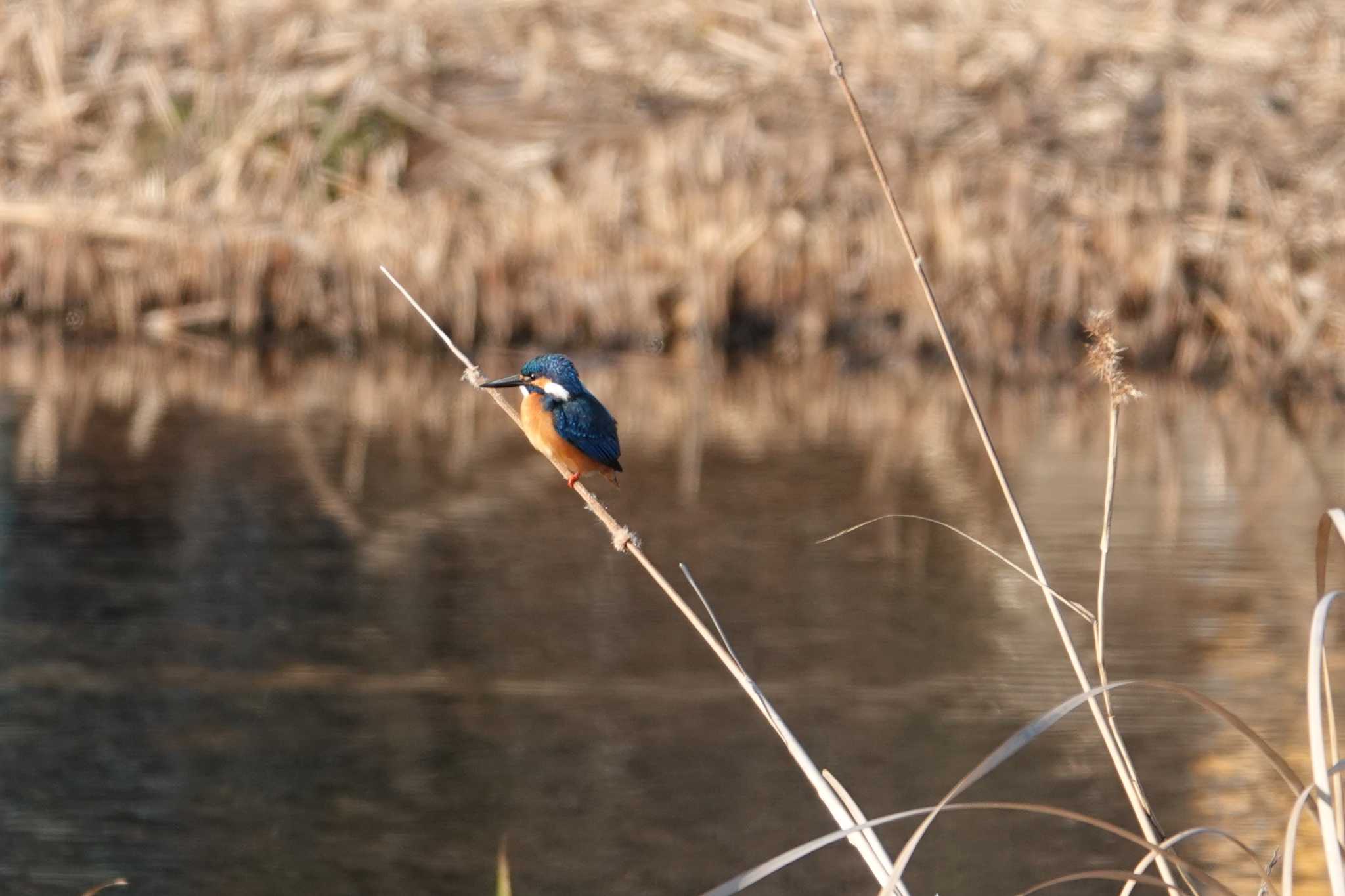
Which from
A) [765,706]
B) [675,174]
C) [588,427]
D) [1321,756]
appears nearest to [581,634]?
[588,427]

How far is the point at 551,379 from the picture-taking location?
2.91 meters

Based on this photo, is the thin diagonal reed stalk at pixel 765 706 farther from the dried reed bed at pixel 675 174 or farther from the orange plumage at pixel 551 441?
the dried reed bed at pixel 675 174

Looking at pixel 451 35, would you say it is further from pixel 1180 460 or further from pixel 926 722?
pixel 926 722

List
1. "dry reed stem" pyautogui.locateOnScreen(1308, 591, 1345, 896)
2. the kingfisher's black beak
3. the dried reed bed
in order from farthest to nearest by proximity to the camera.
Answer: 1. the dried reed bed
2. the kingfisher's black beak
3. "dry reed stem" pyautogui.locateOnScreen(1308, 591, 1345, 896)

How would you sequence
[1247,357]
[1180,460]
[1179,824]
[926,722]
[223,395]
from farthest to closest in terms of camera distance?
[1247,357], [223,395], [1180,460], [926,722], [1179,824]

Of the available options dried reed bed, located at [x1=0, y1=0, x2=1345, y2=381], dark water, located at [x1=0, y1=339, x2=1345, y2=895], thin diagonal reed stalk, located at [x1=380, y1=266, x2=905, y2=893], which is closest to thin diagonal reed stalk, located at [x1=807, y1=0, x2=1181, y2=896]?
thin diagonal reed stalk, located at [x1=380, y1=266, x2=905, y2=893]

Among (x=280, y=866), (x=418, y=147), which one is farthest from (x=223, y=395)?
(x=280, y=866)

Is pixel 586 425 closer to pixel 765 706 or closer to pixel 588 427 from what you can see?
pixel 588 427

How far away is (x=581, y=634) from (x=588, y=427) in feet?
10.9

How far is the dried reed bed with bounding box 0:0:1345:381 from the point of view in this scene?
10.8 m

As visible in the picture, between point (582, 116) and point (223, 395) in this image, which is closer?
point (223, 395)

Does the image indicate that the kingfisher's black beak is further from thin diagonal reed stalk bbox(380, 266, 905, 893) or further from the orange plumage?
thin diagonal reed stalk bbox(380, 266, 905, 893)

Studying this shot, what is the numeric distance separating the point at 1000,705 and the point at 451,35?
9654mm

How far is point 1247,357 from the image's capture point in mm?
10648
